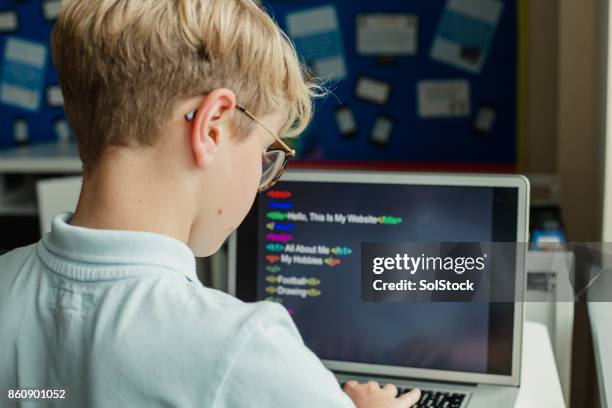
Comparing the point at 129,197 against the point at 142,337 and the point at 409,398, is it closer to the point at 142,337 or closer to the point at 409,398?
the point at 142,337

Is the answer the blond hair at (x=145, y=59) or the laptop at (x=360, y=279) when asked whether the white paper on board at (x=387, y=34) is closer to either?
the laptop at (x=360, y=279)

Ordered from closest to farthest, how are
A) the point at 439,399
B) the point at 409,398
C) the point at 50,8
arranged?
the point at 409,398 → the point at 439,399 → the point at 50,8

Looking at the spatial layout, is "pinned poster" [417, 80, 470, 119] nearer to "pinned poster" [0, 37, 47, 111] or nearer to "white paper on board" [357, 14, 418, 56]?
"white paper on board" [357, 14, 418, 56]

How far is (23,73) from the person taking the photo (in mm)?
3439

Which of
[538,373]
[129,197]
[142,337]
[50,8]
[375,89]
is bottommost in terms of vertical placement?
[538,373]

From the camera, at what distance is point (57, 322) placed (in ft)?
2.45

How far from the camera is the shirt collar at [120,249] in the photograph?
2.44ft

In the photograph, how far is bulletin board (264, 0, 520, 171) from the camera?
2949 millimetres

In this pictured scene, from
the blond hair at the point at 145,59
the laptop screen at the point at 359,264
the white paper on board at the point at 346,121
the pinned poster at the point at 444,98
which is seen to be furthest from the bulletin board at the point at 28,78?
the blond hair at the point at 145,59

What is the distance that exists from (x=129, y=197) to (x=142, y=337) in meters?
0.14

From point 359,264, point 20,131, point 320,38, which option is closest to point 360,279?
point 359,264

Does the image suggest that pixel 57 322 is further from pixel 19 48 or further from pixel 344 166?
pixel 19 48

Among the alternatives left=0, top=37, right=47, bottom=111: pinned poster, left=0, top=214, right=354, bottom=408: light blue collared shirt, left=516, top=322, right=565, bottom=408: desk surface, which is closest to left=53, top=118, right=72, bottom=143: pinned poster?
left=0, top=37, right=47, bottom=111: pinned poster

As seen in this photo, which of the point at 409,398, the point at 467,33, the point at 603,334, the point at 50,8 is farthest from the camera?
the point at 50,8
